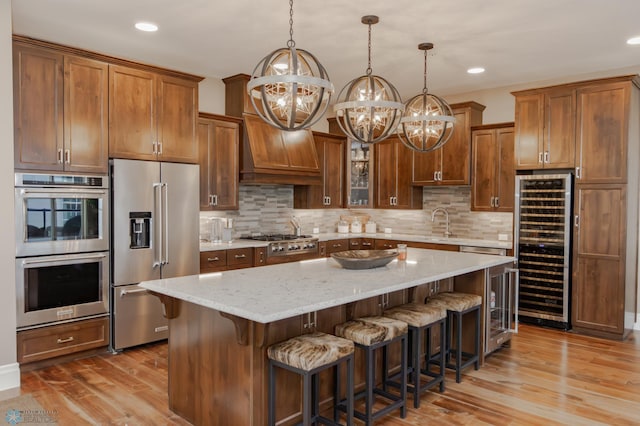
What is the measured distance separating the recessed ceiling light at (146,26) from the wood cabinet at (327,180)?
116 inches

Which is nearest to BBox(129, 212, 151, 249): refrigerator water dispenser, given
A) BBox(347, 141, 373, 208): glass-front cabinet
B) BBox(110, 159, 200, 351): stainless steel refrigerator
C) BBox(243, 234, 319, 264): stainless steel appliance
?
BBox(110, 159, 200, 351): stainless steel refrigerator

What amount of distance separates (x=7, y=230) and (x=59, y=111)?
108 centimetres

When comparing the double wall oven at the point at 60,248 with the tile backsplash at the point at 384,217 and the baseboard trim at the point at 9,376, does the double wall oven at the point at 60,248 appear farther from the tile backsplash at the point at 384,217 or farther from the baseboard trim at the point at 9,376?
the tile backsplash at the point at 384,217

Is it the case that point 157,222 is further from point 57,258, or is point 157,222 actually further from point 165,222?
point 57,258

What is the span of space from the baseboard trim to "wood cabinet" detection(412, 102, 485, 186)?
5.08 metres

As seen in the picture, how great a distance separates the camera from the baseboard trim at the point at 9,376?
3.47 meters

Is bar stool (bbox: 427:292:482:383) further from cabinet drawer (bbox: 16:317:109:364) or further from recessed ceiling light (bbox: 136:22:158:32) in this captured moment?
recessed ceiling light (bbox: 136:22:158:32)

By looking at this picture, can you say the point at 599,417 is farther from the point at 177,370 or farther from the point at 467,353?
the point at 177,370

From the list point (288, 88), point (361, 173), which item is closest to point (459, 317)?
point (288, 88)

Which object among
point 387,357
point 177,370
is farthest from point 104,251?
point 387,357

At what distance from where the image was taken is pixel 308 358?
244 centimetres

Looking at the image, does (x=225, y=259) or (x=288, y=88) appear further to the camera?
(x=225, y=259)

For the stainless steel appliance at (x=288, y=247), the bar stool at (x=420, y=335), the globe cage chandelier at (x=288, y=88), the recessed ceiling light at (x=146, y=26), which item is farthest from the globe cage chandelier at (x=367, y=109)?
the stainless steel appliance at (x=288, y=247)

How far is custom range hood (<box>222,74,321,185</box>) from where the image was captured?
18.4ft
